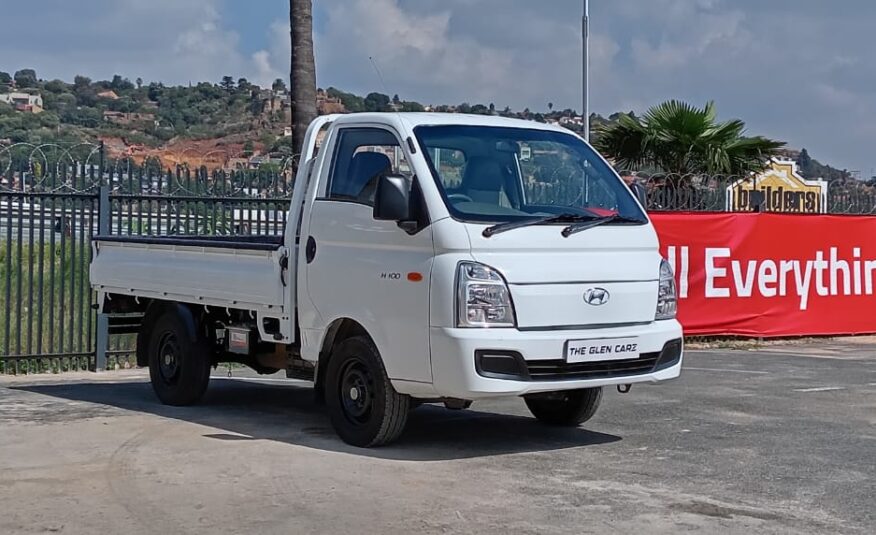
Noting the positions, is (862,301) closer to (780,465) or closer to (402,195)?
(780,465)

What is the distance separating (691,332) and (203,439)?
9.13 m

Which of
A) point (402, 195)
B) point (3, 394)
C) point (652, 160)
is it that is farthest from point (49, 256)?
point (652, 160)

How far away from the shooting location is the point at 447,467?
26.0ft

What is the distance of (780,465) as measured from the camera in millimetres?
8023

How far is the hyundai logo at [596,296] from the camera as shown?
8016 mm

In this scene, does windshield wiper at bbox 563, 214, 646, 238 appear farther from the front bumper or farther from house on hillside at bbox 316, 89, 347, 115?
house on hillside at bbox 316, 89, 347, 115

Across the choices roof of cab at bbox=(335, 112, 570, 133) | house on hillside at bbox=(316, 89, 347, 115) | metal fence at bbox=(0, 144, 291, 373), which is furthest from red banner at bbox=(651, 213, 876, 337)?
roof of cab at bbox=(335, 112, 570, 133)

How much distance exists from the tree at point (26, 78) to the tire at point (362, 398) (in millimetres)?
44507

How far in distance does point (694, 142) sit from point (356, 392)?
12.9m

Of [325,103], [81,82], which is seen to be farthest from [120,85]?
[325,103]

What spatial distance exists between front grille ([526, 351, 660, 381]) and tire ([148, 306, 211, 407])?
3.59 metres

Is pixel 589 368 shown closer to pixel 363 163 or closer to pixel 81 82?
pixel 363 163

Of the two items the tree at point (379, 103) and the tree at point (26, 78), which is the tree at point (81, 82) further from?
the tree at point (379, 103)

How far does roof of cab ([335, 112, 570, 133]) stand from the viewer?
8.59 m
